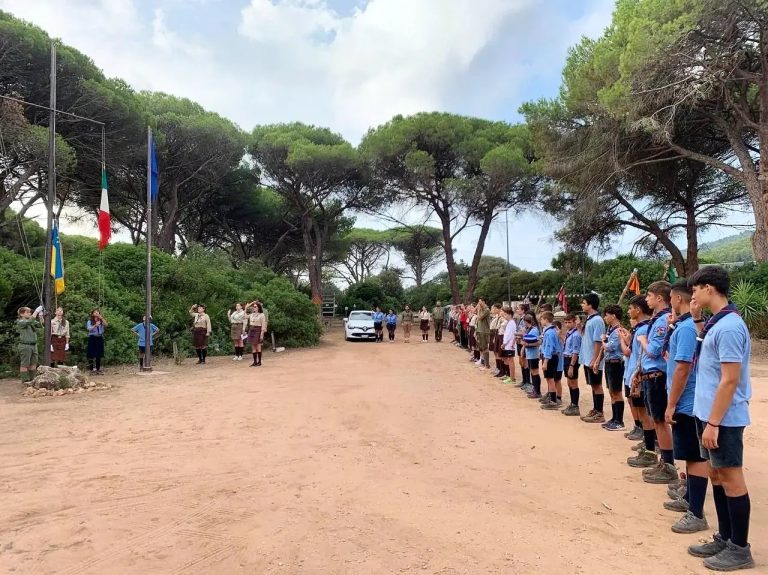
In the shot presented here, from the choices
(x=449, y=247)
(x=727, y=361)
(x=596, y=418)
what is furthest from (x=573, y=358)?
(x=449, y=247)

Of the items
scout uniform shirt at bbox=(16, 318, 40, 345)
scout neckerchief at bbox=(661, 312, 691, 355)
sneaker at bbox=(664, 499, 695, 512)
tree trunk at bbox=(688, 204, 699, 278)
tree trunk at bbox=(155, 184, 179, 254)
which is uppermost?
tree trunk at bbox=(155, 184, 179, 254)

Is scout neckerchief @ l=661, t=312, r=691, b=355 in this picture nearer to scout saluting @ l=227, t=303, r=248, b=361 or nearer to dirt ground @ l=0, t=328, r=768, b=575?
dirt ground @ l=0, t=328, r=768, b=575

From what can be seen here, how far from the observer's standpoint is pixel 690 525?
3.62 meters

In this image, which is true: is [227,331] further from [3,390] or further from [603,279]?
[603,279]

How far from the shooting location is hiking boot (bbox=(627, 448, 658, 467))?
516 centimetres

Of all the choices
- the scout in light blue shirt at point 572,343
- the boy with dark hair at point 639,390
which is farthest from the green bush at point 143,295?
the boy with dark hair at point 639,390

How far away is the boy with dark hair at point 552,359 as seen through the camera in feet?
26.2

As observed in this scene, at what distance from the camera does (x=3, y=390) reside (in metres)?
9.88

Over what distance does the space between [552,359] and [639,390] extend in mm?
2763

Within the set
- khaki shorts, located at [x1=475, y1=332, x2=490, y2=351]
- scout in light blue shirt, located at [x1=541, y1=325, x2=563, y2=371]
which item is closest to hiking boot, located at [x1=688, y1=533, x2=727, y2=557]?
scout in light blue shirt, located at [x1=541, y1=325, x2=563, y2=371]

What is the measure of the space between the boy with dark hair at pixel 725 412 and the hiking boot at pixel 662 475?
4.75 feet

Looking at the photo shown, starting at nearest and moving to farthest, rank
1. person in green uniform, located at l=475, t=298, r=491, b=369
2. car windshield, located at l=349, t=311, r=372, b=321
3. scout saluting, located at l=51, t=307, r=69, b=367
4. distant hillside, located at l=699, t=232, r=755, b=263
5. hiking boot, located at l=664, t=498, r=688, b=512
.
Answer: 1. hiking boot, located at l=664, t=498, r=688, b=512
2. scout saluting, located at l=51, t=307, r=69, b=367
3. person in green uniform, located at l=475, t=298, r=491, b=369
4. car windshield, located at l=349, t=311, r=372, b=321
5. distant hillside, located at l=699, t=232, r=755, b=263

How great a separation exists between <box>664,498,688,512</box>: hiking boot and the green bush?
12.7m

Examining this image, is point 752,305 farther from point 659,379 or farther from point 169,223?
point 169,223
